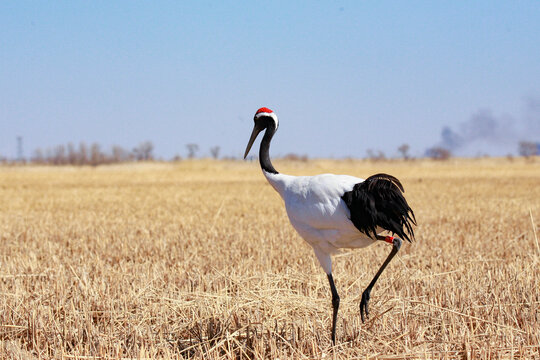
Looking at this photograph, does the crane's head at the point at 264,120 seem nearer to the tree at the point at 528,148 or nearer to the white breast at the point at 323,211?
the white breast at the point at 323,211

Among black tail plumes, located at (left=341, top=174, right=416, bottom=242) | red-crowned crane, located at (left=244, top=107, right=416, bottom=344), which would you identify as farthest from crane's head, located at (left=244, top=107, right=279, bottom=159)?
black tail plumes, located at (left=341, top=174, right=416, bottom=242)

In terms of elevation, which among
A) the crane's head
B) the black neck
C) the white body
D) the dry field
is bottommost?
the dry field

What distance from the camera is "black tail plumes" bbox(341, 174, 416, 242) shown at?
4.54 m

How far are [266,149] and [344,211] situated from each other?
3.47 ft

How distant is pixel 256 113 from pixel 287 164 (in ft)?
206

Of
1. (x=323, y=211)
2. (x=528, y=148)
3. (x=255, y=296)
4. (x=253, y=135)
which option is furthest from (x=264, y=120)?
(x=528, y=148)

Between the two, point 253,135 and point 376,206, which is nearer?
point 376,206

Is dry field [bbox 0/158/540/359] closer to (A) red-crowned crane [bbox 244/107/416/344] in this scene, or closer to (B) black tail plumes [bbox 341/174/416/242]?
(A) red-crowned crane [bbox 244/107/416/344]

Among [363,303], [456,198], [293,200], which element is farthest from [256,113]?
[456,198]

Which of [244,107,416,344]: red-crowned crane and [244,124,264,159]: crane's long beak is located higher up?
[244,124,264,159]: crane's long beak

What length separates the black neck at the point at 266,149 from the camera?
17.3 feet

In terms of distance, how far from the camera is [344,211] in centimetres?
465

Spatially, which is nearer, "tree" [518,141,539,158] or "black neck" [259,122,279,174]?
"black neck" [259,122,279,174]

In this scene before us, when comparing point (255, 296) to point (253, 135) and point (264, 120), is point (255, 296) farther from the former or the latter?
point (264, 120)
